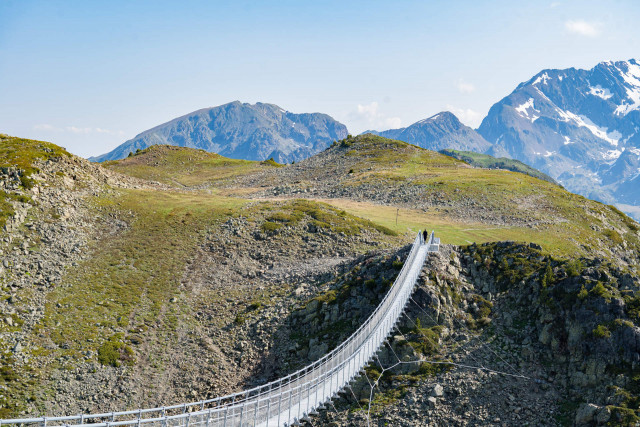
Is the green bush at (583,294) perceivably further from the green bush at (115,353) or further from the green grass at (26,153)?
the green grass at (26,153)

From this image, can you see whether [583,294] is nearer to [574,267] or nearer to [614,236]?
[574,267]

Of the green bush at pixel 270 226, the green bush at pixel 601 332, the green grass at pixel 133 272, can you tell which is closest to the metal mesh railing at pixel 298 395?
the green grass at pixel 133 272

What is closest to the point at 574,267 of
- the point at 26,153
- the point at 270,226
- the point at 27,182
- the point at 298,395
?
the point at 298,395

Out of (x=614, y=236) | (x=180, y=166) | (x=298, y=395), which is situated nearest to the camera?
(x=298, y=395)

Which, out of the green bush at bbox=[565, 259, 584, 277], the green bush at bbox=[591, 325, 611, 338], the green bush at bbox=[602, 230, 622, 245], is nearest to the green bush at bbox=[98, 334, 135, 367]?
the green bush at bbox=[591, 325, 611, 338]

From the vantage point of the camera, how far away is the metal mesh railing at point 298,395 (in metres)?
29.3

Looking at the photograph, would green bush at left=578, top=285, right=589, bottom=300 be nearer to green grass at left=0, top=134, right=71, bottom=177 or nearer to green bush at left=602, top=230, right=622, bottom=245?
green bush at left=602, top=230, right=622, bottom=245

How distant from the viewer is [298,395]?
34125mm

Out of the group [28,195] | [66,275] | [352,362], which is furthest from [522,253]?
[28,195]

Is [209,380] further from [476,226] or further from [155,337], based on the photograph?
[476,226]

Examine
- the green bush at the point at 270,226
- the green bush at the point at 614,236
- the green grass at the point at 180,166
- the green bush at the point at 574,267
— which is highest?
the green grass at the point at 180,166

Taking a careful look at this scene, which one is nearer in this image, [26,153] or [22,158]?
[22,158]

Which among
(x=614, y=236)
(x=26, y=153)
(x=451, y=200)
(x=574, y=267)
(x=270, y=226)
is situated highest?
(x=26, y=153)

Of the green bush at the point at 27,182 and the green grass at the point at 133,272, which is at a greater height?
the green bush at the point at 27,182
